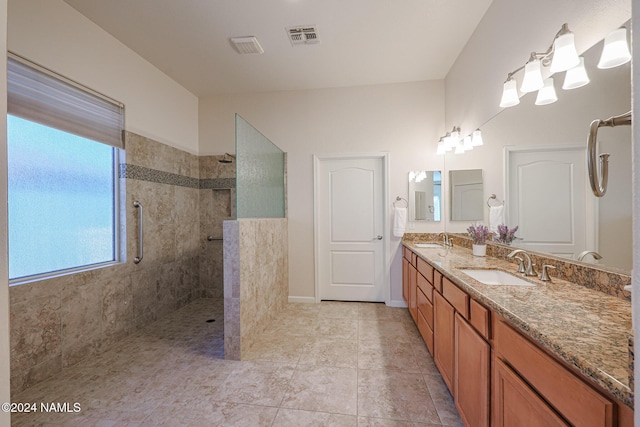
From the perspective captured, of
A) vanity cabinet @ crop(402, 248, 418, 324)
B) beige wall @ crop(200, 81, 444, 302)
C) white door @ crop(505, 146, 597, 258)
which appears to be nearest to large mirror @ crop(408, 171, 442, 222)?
beige wall @ crop(200, 81, 444, 302)

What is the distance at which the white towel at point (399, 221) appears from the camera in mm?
3145

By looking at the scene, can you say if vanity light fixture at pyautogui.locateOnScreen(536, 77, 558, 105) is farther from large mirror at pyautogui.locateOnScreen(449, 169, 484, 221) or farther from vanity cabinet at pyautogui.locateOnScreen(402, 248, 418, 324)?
vanity cabinet at pyautogui.locateOnScreen(402, 248, 418, 324)

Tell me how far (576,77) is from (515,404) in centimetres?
153

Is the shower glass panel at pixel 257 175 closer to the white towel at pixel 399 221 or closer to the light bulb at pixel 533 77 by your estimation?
the white towel at pixel 399 221

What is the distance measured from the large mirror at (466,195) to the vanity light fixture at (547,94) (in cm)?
93

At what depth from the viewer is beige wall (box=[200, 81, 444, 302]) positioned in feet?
10.6

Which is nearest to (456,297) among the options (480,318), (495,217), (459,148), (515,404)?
(480,318)

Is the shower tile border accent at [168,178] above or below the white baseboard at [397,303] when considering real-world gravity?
above

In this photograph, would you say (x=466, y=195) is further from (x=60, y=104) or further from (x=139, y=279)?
(x=60, y=104)

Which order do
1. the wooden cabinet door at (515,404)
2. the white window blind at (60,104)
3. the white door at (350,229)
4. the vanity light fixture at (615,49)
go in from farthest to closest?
1. the white door at (350,229)
2. the white window blind at (60,104)
3. the vanity light fixture at (615,49)
4. the wooden cabinet door at (515,404)

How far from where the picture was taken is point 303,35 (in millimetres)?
2373

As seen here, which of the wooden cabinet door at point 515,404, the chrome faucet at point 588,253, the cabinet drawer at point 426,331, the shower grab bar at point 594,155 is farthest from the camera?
the cabinet drawer at point 426,331

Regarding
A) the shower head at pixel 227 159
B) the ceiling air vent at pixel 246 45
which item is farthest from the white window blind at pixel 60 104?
Result: the ceiling air vent at pixel 246 45

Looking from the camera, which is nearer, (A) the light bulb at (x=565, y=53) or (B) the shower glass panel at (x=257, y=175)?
(A) the light bulb at (x=565, y=53)
